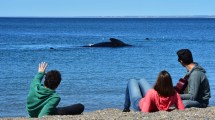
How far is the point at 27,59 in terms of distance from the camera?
4456 centimetres

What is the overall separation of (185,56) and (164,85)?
86 centimetres

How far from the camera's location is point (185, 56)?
1036cm

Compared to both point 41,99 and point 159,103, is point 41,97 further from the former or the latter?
point 159,103

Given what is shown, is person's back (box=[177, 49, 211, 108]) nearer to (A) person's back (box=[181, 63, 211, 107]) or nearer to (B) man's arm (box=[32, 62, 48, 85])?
(A) person's back (box=[181, 63, 211, 107])

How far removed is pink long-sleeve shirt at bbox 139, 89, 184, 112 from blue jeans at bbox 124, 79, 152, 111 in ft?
1.25

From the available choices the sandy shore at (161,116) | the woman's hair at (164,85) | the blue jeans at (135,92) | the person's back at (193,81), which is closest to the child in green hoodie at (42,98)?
the sandy shore at (161,116)

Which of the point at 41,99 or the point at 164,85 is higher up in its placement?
the point at 164,85

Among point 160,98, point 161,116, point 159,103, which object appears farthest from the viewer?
point 159,103

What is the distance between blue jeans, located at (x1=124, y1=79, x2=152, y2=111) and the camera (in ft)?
35.1

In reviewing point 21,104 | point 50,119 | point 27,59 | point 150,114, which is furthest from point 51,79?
point 27,59

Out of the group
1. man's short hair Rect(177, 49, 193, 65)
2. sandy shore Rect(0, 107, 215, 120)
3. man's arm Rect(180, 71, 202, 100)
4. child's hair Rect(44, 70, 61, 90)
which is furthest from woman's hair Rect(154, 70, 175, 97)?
child's hair Rect(44, 70, 61, 90)

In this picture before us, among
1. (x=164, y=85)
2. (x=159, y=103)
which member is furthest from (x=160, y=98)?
(x=164, y=85)

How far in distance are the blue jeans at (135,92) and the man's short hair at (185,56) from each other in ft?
3.35

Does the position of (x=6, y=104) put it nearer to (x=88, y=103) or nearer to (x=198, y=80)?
(x=88, y=103)
